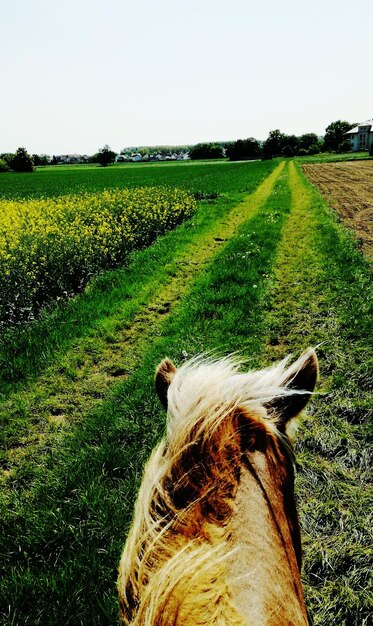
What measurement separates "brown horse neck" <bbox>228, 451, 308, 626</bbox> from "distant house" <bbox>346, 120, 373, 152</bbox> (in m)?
126

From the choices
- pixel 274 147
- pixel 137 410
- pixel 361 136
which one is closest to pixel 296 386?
pixel 137 410

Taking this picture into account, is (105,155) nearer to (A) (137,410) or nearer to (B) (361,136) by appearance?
(B) (361,136)

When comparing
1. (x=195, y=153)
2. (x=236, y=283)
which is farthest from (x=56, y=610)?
(x=195, y=153)

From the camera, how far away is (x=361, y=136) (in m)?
109

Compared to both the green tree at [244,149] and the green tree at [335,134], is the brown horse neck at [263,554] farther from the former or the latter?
the green tree at [335,134]

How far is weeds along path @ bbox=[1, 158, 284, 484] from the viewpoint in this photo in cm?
342

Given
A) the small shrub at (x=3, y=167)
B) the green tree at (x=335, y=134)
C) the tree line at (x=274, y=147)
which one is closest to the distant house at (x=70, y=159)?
the tree line at (x=274, y=147)

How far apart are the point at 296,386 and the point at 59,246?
7899 millimetres

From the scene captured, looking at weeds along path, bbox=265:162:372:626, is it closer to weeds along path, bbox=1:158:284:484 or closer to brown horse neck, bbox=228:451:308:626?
brown horse neck, bbox=228:451:308:626

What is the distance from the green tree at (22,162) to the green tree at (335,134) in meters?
82.8

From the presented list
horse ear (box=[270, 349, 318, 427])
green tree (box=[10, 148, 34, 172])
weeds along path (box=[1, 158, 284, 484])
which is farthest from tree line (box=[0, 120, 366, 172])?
horse ear (box=[270, 349, 318, 427])

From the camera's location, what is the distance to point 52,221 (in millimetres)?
11461

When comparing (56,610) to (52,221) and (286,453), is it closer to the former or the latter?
(286,453)

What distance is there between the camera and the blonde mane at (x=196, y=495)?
0.69 meters
